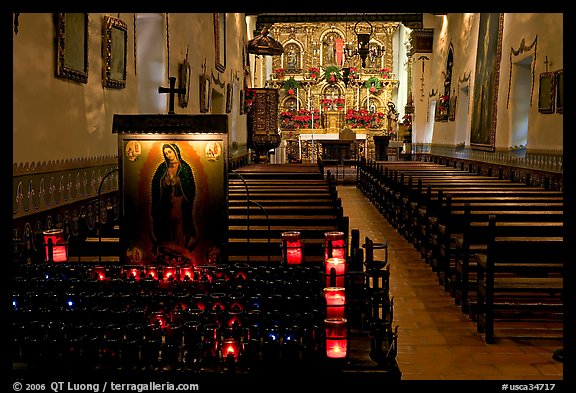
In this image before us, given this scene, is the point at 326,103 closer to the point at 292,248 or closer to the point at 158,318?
the point at 292,248

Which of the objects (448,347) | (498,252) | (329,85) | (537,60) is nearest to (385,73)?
(329,85)

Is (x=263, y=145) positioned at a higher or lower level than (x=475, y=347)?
higher

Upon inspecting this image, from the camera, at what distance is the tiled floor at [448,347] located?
429 cm

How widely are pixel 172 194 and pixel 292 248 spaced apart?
83 centimetres

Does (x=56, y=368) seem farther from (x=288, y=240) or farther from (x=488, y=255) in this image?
(x=488, y=255)

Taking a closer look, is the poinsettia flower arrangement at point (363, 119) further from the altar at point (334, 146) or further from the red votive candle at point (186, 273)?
the red votive candle at point (186, 273)

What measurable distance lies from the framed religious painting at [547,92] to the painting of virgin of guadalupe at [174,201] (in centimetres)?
801

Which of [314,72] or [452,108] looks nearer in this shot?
[452,108]

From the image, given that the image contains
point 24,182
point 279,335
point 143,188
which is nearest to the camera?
point 279,335

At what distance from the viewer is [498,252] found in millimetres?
4949

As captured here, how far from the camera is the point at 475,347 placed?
15.9 ft

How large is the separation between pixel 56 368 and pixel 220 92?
13.3 metres

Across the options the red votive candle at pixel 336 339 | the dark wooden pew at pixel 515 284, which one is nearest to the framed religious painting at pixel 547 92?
the dark wooden pew at pixel 515 284

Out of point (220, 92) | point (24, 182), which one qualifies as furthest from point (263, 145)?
point (24, 182)
